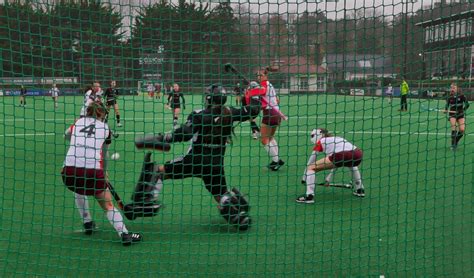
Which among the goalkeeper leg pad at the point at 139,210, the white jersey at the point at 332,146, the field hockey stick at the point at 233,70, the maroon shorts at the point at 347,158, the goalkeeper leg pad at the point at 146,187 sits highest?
the field hockey stick at the point at 233,70

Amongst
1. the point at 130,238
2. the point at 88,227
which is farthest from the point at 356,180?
the point at 88,227

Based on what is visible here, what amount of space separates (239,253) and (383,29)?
265 cm

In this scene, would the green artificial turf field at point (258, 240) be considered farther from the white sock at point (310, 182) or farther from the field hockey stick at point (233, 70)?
the field hockey stick at point (233, 70)

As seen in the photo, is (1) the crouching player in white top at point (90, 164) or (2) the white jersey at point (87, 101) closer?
(1) the crouching player in white top at point (90, 164)

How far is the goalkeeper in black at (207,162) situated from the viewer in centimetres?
522

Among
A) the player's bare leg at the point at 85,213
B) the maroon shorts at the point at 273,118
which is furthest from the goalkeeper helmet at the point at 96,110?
the maroon shorts at the point at 273,118

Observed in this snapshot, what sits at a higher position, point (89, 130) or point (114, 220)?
point (89, 130)

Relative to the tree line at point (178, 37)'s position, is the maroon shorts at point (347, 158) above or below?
below

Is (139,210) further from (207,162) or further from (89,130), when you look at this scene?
(89,130)

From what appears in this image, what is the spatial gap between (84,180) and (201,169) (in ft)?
4.26

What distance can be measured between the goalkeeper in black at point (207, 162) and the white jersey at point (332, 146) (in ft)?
5.08

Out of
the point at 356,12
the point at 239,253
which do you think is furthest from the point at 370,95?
the point at 239,253

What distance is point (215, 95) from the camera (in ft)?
17.0

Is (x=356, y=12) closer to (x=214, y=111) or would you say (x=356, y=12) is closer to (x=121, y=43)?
(x=214, y=111)
